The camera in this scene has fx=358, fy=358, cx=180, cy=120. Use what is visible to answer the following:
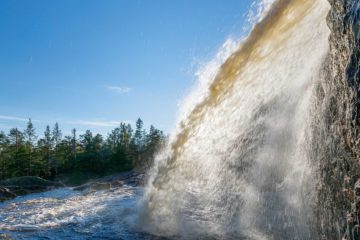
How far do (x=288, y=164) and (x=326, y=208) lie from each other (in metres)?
1.21

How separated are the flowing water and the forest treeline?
3745 cm

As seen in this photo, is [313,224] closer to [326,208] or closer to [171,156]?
[326,208]

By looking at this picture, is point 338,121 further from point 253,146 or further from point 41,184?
point 41,184

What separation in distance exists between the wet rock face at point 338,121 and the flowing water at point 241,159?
0.94 feet

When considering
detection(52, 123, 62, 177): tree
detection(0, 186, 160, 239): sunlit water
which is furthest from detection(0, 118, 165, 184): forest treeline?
detection(0, 186, 160, 239): sunlit water

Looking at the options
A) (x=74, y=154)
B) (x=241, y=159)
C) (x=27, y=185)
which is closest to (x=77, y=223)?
(x=241, y=159)

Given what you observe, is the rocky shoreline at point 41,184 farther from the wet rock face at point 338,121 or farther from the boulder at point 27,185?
the wet rock face at point 338,121

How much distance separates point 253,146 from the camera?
635 cm

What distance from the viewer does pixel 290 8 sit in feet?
25.3

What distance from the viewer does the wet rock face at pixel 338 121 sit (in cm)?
364

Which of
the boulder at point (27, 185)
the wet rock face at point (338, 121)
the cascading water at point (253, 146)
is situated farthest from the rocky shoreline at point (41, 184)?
the wet rock face at point (338, 121)

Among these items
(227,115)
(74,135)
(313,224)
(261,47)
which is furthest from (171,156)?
(74,135)

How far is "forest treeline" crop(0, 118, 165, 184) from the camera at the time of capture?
2077 inches

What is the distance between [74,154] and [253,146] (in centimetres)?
6265
